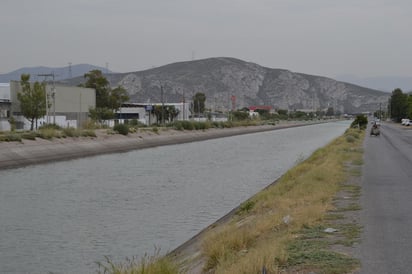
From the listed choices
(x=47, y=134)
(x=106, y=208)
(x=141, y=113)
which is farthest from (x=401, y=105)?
(x=106, y=208)

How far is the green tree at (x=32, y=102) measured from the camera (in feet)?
240

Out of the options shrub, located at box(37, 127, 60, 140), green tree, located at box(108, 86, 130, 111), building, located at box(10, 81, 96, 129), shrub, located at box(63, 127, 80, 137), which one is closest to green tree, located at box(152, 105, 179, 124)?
green tree, located at box(108, 86, 130, 111)

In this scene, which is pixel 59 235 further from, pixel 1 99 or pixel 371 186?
pixel 1 99

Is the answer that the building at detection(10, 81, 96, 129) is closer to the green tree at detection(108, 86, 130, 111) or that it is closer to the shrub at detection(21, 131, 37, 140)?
the green tree at detection(108, 86, 130, 111)

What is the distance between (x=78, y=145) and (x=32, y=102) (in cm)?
1766

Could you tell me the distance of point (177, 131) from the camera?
9256 cm

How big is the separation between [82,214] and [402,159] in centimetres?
2027

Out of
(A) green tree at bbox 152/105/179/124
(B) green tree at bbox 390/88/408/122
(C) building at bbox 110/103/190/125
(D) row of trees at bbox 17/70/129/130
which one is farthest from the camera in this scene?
(B) green tree at bbox 390/88/408/122

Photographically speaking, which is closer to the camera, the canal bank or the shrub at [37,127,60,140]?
the canal bank

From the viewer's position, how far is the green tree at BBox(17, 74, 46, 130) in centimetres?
7300

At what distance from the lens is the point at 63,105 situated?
294 ft

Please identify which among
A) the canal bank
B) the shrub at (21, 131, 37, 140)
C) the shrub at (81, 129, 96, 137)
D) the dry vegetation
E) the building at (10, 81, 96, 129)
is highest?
the building at (10, 81, 96, 129)

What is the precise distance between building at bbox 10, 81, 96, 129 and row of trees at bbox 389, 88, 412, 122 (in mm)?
72016

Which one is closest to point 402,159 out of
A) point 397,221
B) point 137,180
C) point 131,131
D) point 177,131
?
point 137,180
